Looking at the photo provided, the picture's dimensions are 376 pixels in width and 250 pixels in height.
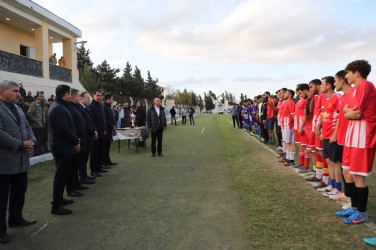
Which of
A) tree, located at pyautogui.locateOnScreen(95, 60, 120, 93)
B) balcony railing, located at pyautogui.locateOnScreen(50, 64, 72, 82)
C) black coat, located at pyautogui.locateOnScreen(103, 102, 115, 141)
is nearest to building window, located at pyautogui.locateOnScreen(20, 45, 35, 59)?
balcony railing, located at pyautogui.locateOnScreen(50, 64, 72, 82)

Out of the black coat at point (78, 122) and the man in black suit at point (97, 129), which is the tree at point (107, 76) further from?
the black coat at point (78, 122)

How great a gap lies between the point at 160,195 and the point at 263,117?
26.3ft

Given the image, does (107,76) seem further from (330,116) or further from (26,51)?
(330,116)

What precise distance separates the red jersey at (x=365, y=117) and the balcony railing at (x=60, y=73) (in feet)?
58.7

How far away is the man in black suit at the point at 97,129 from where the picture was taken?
6422 millimetres

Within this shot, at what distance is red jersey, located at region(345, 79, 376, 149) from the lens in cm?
328

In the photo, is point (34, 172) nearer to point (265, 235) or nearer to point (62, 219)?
point (62, 219)

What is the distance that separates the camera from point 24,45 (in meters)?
18.0

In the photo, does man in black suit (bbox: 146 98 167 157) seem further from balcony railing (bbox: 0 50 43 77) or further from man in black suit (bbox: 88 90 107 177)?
balcony railing (bbox: 0 50 43 77)

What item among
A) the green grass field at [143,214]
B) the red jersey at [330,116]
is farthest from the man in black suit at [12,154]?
the red jersey at [330,116]

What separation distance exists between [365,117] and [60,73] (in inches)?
735

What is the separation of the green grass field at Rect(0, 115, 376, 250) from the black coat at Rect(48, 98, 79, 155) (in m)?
1.07

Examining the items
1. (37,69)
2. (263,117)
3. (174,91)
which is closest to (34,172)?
(263,117)

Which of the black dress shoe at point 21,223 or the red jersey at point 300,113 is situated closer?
the black dress shoe at point 21,223
